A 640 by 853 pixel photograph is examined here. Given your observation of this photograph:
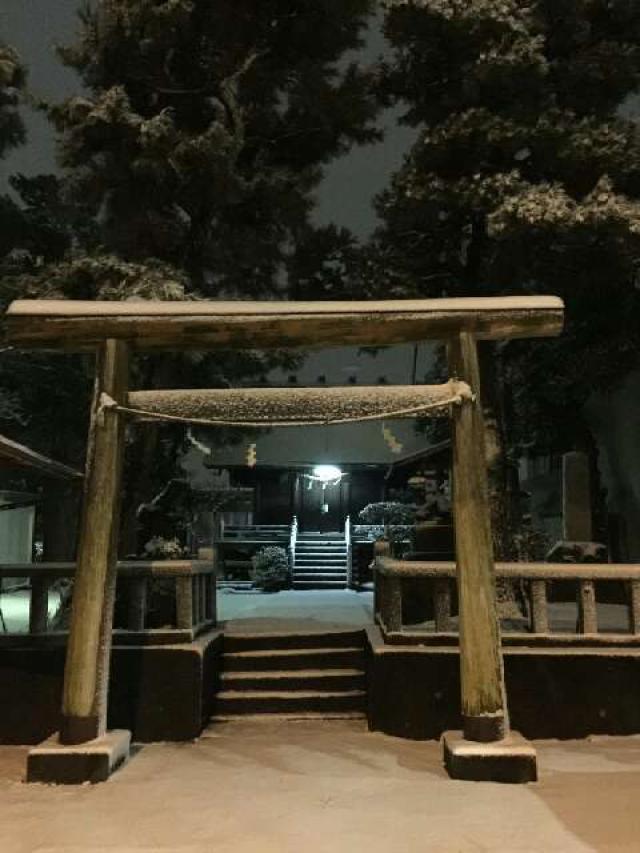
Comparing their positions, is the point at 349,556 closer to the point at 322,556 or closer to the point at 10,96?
the point at 322,556

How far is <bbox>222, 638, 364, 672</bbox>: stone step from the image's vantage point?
8930 mm

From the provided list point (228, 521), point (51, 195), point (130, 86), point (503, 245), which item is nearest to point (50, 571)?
point (503, 245)

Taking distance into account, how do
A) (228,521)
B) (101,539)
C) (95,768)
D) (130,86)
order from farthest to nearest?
(228,521)
(130,86)
(101,539)
(95,768)

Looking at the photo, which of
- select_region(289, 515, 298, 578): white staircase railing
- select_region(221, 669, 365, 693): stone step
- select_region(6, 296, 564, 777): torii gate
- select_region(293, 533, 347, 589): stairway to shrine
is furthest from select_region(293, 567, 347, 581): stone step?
select_region(6, 296, 564, 777): torii gate

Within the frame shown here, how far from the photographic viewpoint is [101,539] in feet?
20.8

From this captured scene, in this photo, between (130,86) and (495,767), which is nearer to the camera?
(495,767)

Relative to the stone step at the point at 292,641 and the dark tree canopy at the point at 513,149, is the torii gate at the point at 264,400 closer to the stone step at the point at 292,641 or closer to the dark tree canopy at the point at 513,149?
the stone step at the point at 292,641

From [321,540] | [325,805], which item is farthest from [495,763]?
[321,540]

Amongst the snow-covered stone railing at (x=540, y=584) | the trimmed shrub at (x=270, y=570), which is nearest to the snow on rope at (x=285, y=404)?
the snow-covered stone railing at (x=540, y=584)

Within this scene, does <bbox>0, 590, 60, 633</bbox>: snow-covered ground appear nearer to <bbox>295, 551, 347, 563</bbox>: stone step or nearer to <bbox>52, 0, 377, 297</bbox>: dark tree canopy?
<bbox>52, 0, 377, 297</bbox>: dark tree canopy

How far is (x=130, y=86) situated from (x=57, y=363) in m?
6.75

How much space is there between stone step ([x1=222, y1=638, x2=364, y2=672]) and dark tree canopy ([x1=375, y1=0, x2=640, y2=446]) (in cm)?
552

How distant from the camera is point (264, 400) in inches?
264

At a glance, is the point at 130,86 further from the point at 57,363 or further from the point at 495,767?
the point at 495,767
